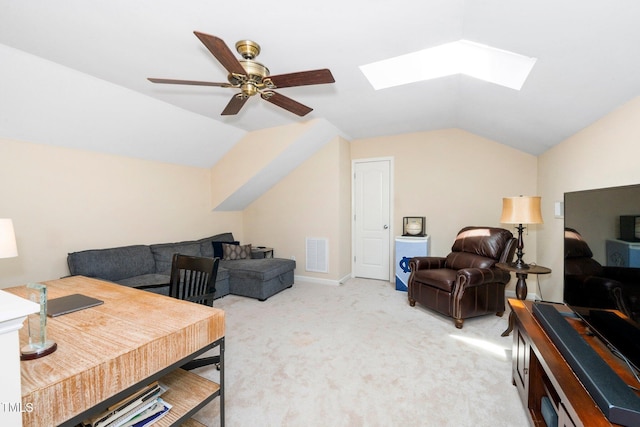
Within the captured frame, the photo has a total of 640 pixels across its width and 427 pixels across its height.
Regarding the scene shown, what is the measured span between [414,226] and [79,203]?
14.3 ft

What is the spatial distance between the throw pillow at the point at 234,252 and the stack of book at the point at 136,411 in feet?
10.7

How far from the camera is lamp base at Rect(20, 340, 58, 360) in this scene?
0.88 metres

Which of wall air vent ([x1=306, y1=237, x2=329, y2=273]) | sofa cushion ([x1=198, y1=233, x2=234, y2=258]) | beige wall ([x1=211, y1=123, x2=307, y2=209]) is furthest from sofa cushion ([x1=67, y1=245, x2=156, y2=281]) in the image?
wall air vent ([x1=306, y1=237, x2=329, y2=273])

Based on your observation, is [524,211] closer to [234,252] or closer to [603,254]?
[603,254]

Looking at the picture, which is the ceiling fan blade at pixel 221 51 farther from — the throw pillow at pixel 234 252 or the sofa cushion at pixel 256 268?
the throw pillow at pixel 234 252

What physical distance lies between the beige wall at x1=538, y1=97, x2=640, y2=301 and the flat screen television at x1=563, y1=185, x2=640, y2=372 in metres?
0.53

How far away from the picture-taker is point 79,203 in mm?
3135

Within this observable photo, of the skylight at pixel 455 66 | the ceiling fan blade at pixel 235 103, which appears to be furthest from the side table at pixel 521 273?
the ceiling fan blade at pixel 235 103

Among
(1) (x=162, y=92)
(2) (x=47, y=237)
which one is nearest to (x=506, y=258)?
(1) (x=162, y=92)

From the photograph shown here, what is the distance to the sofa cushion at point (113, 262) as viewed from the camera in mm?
2969

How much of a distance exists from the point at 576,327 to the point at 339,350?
1.64m

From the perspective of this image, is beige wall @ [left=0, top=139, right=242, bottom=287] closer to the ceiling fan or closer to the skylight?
the ceiling fan

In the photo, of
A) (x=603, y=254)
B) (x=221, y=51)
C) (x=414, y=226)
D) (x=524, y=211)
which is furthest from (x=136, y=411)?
(x=414, y=226)

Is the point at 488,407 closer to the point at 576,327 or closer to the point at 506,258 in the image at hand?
the point at 576,327
